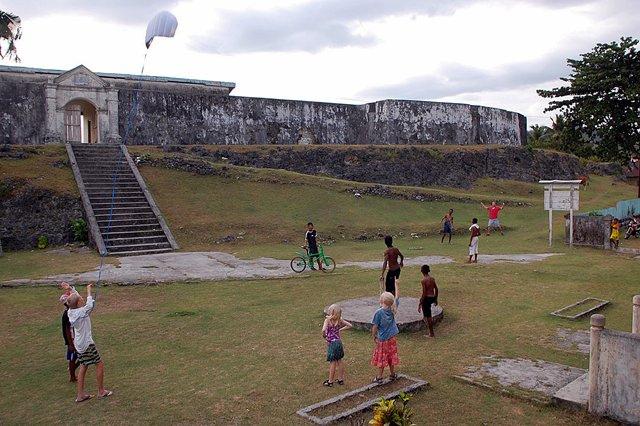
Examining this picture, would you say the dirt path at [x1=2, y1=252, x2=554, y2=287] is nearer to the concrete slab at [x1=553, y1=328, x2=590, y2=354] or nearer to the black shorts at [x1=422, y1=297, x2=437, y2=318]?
the black shorts at [x1=422, y1=297, x2=437, y2=318]

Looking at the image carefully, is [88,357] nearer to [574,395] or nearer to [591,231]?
[574,395]

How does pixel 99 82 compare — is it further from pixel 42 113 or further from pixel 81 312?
pixel 81 312

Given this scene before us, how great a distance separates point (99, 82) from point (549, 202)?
1800cm

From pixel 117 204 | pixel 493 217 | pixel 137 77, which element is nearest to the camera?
pixel 117 204

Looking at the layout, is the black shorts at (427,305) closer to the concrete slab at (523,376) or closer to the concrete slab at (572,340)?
the concrete slab at (523,376)

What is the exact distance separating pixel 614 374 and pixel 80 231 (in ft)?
48.4

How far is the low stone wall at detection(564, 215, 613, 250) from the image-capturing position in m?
14.8

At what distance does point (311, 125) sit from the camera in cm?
2952

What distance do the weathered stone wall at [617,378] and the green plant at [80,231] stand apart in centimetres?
1447

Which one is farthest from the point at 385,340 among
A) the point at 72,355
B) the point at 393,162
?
the point at 393,162

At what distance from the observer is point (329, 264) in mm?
12695

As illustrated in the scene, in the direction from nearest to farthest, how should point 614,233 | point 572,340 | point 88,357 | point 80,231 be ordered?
point 88,357 < point 572,340 < point 614,233 < point 80,231

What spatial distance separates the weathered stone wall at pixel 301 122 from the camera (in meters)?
25.5

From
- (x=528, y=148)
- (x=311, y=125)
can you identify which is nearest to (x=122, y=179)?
(x=311, y=125)
